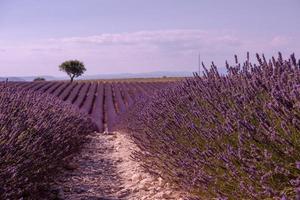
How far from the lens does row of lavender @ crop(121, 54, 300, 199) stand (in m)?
2.23

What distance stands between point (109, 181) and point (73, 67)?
56.0 metres

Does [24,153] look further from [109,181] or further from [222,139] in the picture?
[109,181]

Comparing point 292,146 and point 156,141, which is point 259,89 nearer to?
point 292,146

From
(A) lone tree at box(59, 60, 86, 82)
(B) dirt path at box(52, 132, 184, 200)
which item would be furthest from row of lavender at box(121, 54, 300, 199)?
(A) lone tree at box(59, 60, 86, 82)

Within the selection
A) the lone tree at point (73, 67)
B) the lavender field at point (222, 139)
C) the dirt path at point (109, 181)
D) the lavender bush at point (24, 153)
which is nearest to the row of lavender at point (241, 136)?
the lavender field at point (222, 139)

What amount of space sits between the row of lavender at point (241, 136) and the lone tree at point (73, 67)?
56.5 metres

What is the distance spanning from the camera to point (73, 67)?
60.1 m

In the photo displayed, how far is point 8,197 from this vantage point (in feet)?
9.11

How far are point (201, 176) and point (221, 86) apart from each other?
3.18 ft

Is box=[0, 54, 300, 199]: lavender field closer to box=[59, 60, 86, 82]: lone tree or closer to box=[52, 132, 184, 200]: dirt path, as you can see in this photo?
box=[52, 132, 184, 200]: dirt path

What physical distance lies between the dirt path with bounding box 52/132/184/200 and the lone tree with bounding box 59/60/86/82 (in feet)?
175

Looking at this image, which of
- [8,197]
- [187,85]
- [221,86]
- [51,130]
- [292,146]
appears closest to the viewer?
[292,146]

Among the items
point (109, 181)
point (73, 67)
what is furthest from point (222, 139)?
point (73, 67)

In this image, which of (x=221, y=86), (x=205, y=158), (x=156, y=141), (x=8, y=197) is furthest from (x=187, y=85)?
(x=8, y=197)
